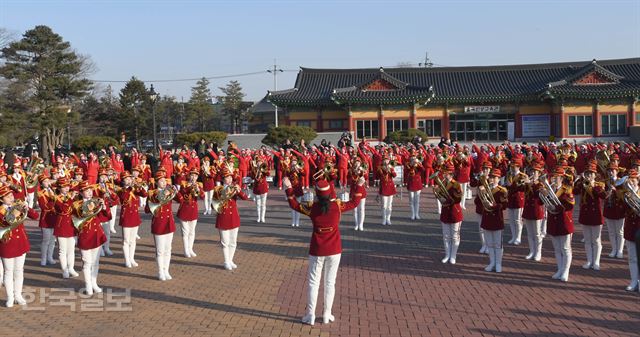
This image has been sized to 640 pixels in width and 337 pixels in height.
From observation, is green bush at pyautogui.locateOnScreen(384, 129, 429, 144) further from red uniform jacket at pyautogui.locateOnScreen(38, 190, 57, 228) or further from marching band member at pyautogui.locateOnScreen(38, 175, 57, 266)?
red uniform jacket at pyautogui.locateOnScreen(38, 190, 57, 228)

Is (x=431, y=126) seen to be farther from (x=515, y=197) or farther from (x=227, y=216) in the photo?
(x=227, y=216)

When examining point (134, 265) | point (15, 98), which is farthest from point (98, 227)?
point (15, 98)

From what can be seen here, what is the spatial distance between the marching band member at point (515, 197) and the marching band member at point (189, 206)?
238 inches

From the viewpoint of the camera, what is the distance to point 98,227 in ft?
29.6

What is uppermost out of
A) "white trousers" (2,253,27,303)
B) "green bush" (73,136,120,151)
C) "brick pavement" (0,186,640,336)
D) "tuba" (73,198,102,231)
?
"green bush" (73,136,120,151)

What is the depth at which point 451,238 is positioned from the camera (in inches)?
419

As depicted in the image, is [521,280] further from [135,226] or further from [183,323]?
[135,226]

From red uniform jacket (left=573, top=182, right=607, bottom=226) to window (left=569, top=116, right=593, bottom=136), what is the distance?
29.9 meters

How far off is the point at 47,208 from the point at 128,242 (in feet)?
5.06

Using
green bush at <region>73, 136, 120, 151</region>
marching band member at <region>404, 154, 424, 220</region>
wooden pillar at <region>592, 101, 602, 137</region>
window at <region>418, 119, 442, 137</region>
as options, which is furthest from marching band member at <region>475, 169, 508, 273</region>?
wooden pillar at <region>592, 101, 602, 137</region>

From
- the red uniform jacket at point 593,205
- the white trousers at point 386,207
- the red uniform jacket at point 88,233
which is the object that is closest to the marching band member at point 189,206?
the red uniform jacket at point 88,233

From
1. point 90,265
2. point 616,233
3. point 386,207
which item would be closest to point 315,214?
point 90,265

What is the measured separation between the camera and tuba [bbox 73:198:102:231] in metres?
8.92

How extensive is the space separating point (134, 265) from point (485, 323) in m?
6.71
